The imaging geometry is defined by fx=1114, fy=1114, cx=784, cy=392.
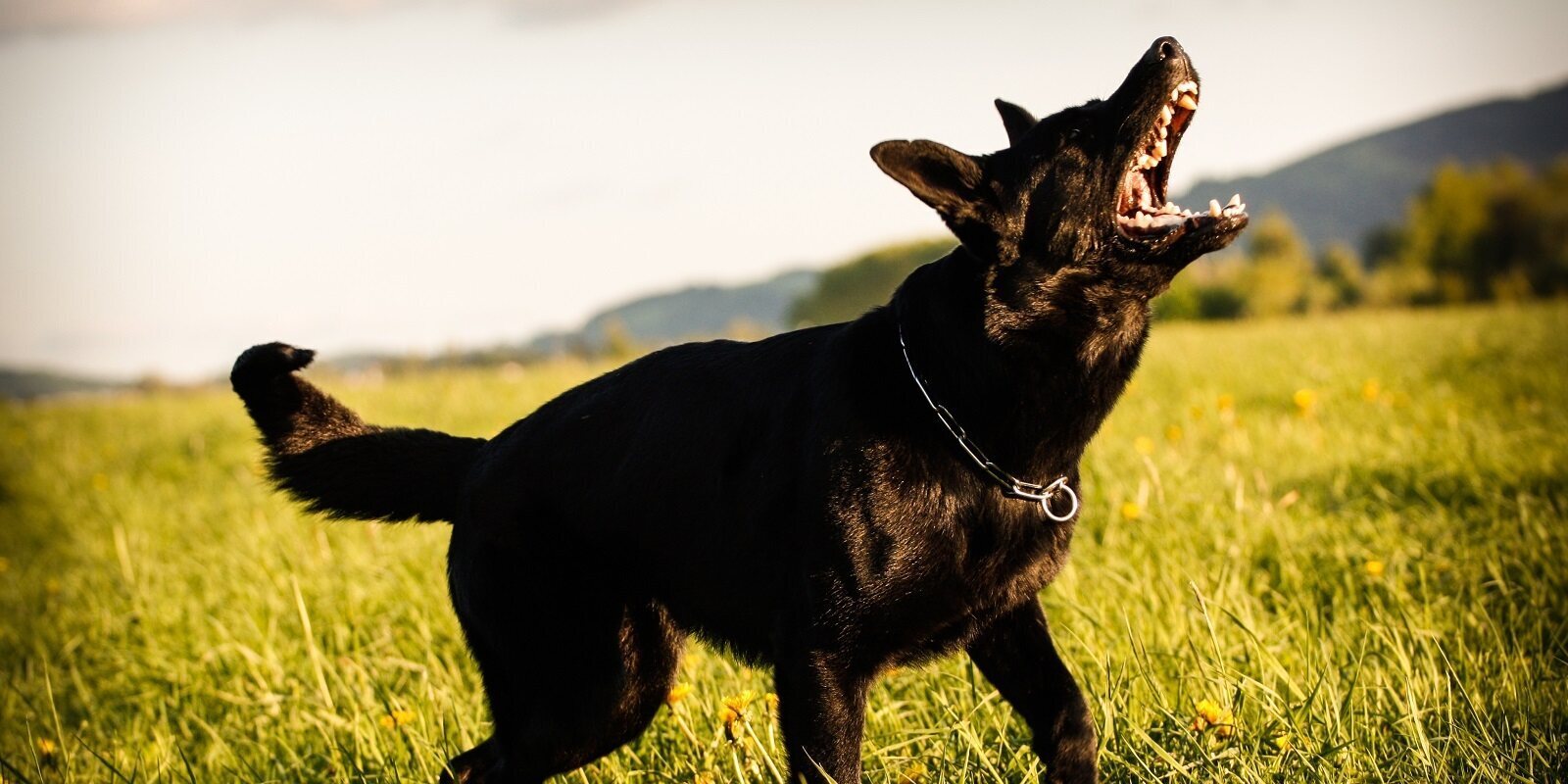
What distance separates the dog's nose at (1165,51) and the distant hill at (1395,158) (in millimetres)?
121065

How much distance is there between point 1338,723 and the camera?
2547 mm

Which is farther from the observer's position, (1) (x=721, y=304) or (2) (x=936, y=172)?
(1) (x=721, y=304)

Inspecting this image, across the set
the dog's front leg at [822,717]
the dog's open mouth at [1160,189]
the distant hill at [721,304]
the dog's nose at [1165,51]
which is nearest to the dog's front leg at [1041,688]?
the dog's front leg at [822,717]

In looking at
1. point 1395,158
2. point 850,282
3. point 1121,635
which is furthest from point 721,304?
point 1121,635

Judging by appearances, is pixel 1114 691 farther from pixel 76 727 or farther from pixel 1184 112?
pixel 76 727

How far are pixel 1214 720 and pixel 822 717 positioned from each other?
34.1 inches

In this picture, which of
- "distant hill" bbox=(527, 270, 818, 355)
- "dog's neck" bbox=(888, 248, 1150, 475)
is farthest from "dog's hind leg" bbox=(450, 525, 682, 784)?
"distant hill" bbox=(527, 270, 818, 355)

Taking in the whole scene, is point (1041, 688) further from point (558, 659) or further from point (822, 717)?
point (558, 659)

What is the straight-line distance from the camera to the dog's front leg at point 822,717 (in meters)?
2.39

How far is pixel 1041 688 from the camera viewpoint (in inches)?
107

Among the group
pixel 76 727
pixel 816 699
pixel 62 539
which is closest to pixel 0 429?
pixel 62 539

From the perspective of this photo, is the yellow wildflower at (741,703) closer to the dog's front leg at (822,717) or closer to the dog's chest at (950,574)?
the dog's front leg at (822,717)

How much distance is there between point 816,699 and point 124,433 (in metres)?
12.3

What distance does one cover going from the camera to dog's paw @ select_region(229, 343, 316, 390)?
10.2 ft
